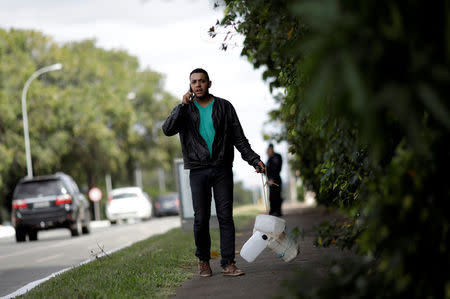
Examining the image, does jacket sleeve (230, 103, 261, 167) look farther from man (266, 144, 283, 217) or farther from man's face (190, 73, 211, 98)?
man (266, 144, 283, 217)

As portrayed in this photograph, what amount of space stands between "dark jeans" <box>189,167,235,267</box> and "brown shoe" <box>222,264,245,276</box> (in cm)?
5

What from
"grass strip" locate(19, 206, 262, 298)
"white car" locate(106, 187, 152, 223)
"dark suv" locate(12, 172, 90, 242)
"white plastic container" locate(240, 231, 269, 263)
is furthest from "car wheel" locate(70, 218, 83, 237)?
"white plastic container" locate(240, 231, 269, 263)

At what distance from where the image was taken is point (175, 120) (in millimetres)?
7156

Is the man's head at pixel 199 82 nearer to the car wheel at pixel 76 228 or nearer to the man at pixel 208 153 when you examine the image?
the man at pixel 208 153

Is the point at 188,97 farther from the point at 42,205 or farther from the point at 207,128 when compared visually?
the point at 42,205

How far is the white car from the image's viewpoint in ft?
117

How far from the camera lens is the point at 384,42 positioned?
2.90 meters

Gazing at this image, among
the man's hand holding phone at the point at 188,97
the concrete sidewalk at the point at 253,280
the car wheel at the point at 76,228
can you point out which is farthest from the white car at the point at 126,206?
the man's hand holding phone at the point at 188,97

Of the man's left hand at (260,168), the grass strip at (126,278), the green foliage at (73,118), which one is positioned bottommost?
the grass strip at (126,278)

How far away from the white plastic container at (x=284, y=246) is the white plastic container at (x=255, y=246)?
2.4 inches

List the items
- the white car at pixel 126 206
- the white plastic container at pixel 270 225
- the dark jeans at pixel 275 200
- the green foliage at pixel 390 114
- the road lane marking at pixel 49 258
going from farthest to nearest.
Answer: the white car at pixel 126 206
the dark jeans at pixel 275 200
the road lane marking at pixel 49 258
the white plastic container at pixel 270 225
the green foliage at pixel 390 114

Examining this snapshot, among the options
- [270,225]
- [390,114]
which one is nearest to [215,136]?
[270,225]

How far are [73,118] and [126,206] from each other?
41.3 feet

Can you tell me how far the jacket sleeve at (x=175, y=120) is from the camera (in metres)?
7.15
